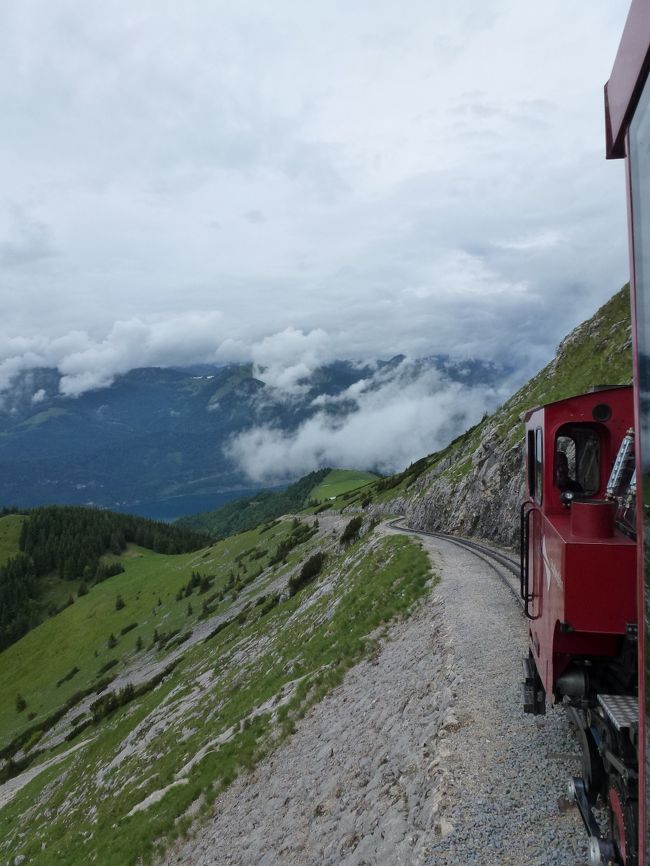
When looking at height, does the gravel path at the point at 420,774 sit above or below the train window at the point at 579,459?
below

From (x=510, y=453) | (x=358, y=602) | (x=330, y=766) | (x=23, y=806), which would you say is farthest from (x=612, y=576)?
(x=23, y=806)

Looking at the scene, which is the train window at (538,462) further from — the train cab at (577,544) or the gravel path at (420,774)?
the gravel path at (420,774)

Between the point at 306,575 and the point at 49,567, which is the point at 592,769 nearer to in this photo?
the point at 306,575

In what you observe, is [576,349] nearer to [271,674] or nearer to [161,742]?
[271,674]

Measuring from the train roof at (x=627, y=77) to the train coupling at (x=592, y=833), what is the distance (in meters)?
7.82

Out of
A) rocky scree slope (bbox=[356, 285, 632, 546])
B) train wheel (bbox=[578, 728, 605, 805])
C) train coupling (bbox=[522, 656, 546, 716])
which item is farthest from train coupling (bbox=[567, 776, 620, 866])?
rocky scree slope (bbox=[356, 285, 632, 546])

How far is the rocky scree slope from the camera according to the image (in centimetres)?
3923

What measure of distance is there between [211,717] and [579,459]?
22.0 metres

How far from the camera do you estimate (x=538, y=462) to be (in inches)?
397

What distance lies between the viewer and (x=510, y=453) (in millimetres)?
41156

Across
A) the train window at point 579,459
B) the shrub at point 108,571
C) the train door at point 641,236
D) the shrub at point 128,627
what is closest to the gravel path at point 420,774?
the train window at point 579,459

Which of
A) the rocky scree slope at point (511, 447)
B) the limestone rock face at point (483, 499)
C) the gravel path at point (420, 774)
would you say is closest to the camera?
the gravel path at point (420, 774)

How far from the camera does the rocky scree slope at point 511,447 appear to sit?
39.2 m

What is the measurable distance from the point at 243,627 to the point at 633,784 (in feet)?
133
